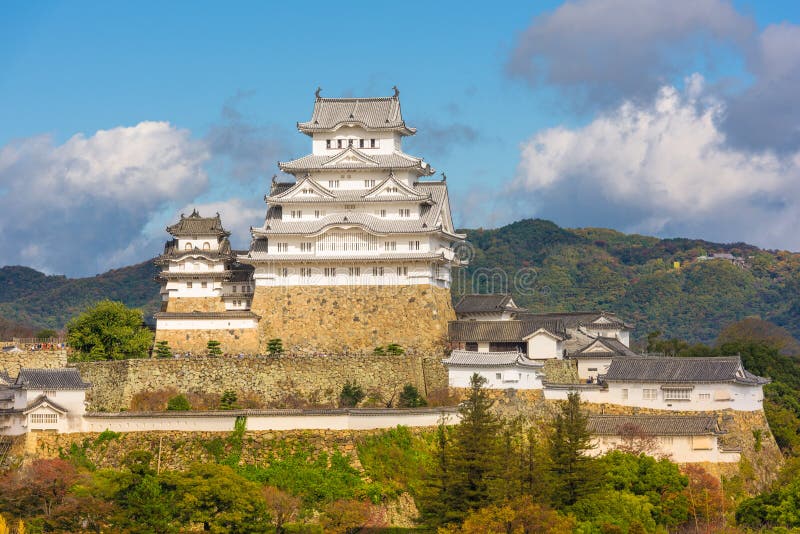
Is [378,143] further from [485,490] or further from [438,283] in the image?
[485,490]

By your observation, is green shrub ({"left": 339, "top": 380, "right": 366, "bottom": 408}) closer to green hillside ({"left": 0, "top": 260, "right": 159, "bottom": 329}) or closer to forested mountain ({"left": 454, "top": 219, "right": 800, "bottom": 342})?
forested mountain ({"left": 454, "top": 219, "right": 800, "bottom": 342})

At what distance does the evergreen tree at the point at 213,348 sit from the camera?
50281 millimetres

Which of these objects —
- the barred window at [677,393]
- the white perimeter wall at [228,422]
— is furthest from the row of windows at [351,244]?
the barred window at [677,393]

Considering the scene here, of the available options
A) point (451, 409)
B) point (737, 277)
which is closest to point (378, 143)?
point (451, 409)

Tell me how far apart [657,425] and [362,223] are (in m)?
14.1

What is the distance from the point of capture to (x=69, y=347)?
5100cm

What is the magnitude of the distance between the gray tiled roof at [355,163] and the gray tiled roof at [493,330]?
22.0 feet

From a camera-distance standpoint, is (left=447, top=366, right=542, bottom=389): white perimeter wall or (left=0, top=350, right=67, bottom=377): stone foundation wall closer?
(left=447, top=366, right=542, bottom=389): white perimeter wall

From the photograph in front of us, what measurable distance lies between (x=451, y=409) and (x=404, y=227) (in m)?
10.0

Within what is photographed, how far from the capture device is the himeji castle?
51219 millimetres

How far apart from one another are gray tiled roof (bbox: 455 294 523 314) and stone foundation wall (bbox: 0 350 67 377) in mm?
16225

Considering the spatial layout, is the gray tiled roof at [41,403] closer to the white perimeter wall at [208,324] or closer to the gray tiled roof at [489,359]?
the white perimeter wall at [208,324]

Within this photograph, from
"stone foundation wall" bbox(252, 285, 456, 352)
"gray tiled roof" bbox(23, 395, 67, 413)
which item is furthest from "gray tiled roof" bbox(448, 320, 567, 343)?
"gray tiled roof" bbox(23, 395, 67, 413)

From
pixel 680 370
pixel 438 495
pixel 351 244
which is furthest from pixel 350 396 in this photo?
pixel 680 370
